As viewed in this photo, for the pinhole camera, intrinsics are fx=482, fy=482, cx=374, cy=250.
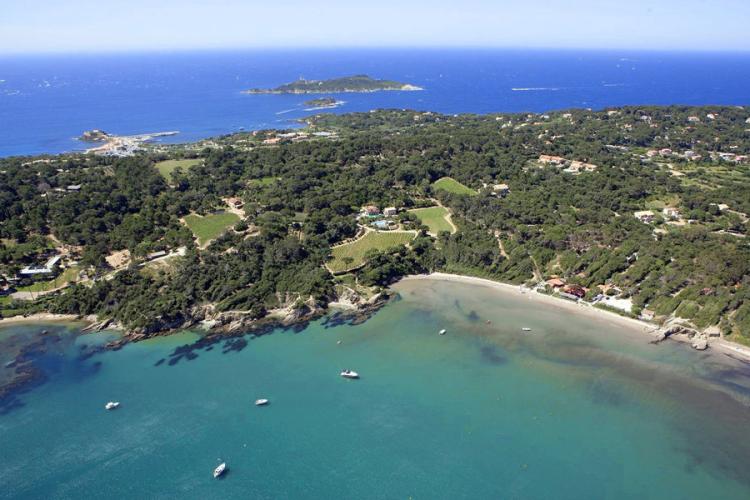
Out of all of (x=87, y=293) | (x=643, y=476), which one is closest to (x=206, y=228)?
(x=87, y=293)

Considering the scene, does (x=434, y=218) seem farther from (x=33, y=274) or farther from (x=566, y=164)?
(x=33, y=274)

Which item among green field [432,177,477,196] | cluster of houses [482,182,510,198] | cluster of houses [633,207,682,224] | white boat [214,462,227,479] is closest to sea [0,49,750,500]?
white boat [214,462,227,479]

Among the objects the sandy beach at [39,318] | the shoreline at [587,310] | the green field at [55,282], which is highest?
the green field at [55,282]

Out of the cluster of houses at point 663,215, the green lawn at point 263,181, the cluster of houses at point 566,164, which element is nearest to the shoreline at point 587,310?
the cluster of houses at point 663,215

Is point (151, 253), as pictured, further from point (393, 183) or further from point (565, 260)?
point (565, 260)

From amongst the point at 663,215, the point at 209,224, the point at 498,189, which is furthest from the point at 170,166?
the point at 663,215

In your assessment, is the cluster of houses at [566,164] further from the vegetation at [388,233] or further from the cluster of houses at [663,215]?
the cluster of houses at [663,215]
